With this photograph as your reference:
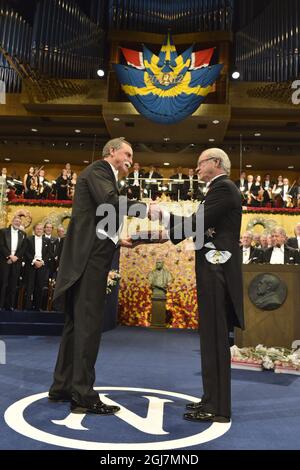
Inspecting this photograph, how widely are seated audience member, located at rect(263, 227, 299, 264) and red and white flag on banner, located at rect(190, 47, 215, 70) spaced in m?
6.55

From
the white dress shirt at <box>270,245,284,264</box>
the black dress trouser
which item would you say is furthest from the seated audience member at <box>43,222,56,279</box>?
the black dress trouser

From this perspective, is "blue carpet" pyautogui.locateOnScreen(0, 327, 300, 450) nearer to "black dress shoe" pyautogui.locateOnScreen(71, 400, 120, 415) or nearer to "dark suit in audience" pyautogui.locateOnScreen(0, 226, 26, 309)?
"black dress shoe" pyautogui.locateOnScreen(71, 400, 120, 415)

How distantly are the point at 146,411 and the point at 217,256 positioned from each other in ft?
3.55

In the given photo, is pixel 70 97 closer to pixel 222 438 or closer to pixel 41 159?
pixel 41 159

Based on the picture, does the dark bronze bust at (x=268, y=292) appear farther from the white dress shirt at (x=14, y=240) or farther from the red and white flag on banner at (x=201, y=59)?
the red and white flag on banner at (x=201, y=59)

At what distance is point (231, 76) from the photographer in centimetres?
1272

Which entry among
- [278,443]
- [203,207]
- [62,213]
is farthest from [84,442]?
[62,213]

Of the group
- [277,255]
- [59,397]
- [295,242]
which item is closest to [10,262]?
[277,255]

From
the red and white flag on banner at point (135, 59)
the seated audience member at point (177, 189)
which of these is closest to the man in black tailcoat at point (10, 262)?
the seated audience member at point (177, 189)

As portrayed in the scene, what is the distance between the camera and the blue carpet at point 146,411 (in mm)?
2016

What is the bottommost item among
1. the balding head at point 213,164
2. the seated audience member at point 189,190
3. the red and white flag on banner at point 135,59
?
the balding head at point 213,164

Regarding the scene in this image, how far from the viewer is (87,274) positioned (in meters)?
2.56

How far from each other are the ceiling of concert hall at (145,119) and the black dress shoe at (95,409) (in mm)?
10440

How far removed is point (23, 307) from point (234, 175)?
1081cm
